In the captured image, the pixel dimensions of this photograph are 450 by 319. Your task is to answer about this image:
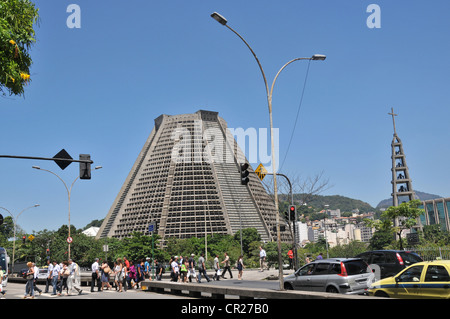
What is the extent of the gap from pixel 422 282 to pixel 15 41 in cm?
1410

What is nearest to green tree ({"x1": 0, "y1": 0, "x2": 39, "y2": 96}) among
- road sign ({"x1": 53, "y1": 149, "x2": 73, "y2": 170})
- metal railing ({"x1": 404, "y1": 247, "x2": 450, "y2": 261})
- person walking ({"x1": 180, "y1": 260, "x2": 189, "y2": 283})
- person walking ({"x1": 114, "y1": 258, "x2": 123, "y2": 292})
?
road sign ({"x1": 53, "y1": 149, "x2": 73, "y2": 170})

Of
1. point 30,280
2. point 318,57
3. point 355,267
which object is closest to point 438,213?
point 318,57

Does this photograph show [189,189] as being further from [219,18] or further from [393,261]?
[219,18]

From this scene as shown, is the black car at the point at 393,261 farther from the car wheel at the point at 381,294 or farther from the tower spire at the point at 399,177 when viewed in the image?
the tower spire at the point at 399,177

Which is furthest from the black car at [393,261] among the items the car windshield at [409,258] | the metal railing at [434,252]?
the metal railing at [434,252]

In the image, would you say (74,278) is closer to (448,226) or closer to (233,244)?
(233,244)

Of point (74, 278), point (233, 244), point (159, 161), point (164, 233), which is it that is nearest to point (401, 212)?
point (74, 278)

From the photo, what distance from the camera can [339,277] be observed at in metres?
14.0

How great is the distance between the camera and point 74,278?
20578 mm

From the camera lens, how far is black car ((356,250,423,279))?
16938mm

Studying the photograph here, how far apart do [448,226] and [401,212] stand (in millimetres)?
101834

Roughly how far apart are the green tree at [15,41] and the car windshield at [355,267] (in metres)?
12.3

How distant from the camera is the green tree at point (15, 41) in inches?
485

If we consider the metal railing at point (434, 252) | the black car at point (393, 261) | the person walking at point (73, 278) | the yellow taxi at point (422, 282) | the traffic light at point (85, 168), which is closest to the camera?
the yellow taxi at point (422, 282)
